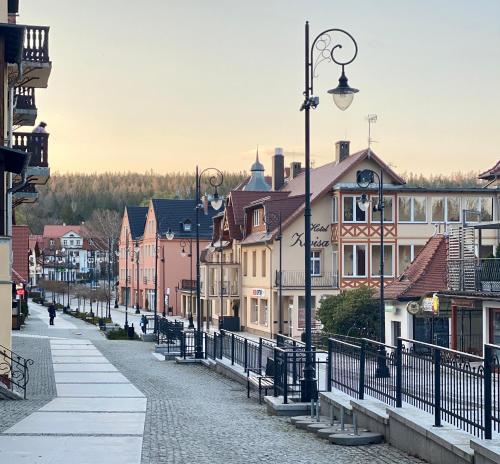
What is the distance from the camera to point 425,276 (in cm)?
3675

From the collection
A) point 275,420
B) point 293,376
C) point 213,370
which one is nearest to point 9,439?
point 275,420

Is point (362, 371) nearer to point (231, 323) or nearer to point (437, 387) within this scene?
point (437, 387)

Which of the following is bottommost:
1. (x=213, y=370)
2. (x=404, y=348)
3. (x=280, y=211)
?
(x=213, y=370)

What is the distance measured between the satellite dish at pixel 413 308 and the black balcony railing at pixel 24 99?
14801 mm

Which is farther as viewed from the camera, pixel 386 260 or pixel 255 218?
pixel 255 218

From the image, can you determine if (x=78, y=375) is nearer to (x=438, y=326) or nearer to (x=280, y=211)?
(x=438, y=326)

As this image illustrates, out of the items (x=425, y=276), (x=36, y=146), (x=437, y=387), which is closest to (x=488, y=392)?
(x=437, y=387)

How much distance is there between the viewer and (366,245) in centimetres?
5428

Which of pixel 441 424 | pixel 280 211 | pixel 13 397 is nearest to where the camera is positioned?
pixel 441 424

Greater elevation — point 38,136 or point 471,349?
point 38,136

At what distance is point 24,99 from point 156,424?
20113 millimetres

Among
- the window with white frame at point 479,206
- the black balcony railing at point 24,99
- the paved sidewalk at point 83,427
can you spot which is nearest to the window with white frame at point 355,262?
the window with white frame at point 479,206

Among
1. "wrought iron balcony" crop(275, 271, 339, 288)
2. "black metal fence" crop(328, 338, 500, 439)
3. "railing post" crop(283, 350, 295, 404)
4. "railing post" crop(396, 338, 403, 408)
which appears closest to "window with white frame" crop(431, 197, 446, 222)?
"wrought iron balcony" crop(275, 271, 339, 288)

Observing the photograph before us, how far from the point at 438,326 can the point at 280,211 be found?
20458 millimetres
